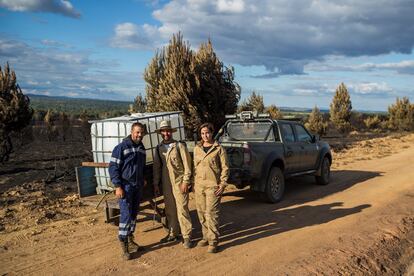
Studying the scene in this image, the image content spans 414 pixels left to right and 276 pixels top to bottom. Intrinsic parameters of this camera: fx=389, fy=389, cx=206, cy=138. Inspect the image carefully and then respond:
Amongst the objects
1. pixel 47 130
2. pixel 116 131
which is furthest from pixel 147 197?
pixel 47 130

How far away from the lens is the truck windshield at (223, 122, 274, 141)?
9.00 metres

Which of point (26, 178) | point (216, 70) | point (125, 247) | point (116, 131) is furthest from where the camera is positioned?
point (216, 70)

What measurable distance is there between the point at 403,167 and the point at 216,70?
24.4 ft

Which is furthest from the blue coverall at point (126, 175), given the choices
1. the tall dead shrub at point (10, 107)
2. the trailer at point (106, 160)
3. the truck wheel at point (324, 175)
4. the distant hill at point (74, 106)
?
the distant hill at point (74, 106)

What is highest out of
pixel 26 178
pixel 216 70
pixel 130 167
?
pixel 216 70

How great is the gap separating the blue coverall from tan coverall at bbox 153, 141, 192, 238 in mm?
459

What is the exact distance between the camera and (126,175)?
5.37m

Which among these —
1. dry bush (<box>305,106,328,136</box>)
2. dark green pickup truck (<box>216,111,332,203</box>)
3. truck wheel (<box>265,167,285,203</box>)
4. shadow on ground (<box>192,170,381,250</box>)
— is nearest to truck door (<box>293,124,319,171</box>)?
A: dark green pickup truck (<box>216,111,332,203</box>)

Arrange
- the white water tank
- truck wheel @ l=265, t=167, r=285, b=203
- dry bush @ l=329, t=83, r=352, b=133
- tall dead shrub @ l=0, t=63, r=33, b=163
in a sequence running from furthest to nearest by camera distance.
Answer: dry bush @ l=329, t=83, r=352, b=133, tall dead shrub @ l=0, t=63, r=33, b=163, truck wheel @ l=265, t=167, r=285, b=203, the white water tank

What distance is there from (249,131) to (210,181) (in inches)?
151

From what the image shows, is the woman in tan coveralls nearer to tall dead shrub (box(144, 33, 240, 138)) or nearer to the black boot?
the black boot

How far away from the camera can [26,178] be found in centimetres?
1245

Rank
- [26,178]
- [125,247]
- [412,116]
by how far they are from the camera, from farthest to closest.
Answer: [412,116] → [26,178] → [125,247]

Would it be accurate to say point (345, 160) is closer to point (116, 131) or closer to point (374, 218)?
point (374, 218)
